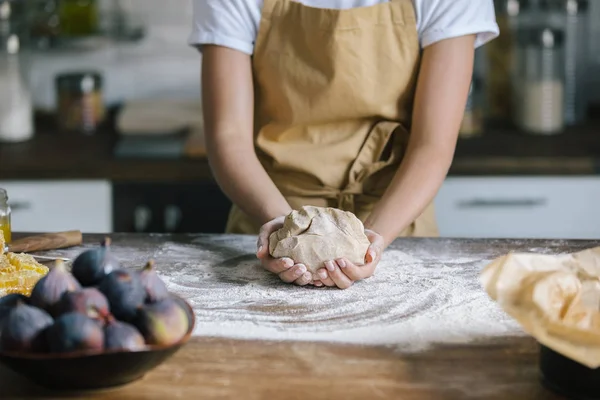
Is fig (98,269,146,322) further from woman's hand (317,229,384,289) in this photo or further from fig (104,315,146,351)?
woman's hand (317,229,384,289)

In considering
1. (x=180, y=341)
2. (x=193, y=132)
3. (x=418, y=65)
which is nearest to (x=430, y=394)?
(x=180, y=341)

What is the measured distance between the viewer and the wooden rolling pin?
1.62 metres

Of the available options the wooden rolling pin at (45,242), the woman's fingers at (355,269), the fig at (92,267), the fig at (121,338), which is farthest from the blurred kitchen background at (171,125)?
the fig at (121,338)

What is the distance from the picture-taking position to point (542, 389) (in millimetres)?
1051

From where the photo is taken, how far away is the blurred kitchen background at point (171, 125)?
2.55 meters

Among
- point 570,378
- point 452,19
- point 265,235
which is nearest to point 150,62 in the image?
point 452,19

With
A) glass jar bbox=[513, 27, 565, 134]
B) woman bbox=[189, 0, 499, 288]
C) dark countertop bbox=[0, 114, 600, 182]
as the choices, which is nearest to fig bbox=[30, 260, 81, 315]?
woman bbox=[189, 0, 499, 288]

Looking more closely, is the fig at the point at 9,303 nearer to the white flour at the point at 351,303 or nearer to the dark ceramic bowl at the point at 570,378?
the white flour at the point at 351,303

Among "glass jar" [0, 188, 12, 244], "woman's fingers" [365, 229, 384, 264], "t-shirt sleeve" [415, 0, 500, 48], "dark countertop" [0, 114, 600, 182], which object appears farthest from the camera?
"dark countertop" [0, 114, 600, 182]

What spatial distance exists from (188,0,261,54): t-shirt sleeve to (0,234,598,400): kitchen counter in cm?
42

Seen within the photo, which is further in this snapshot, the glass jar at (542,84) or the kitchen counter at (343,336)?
the glass jar at (542,84)

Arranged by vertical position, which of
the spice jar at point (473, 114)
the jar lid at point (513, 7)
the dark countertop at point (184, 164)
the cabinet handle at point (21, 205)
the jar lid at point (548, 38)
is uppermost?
the jar lid at point (513, 7)

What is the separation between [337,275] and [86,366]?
522 millimetres

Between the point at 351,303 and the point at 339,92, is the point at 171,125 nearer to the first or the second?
the point at 339,92
